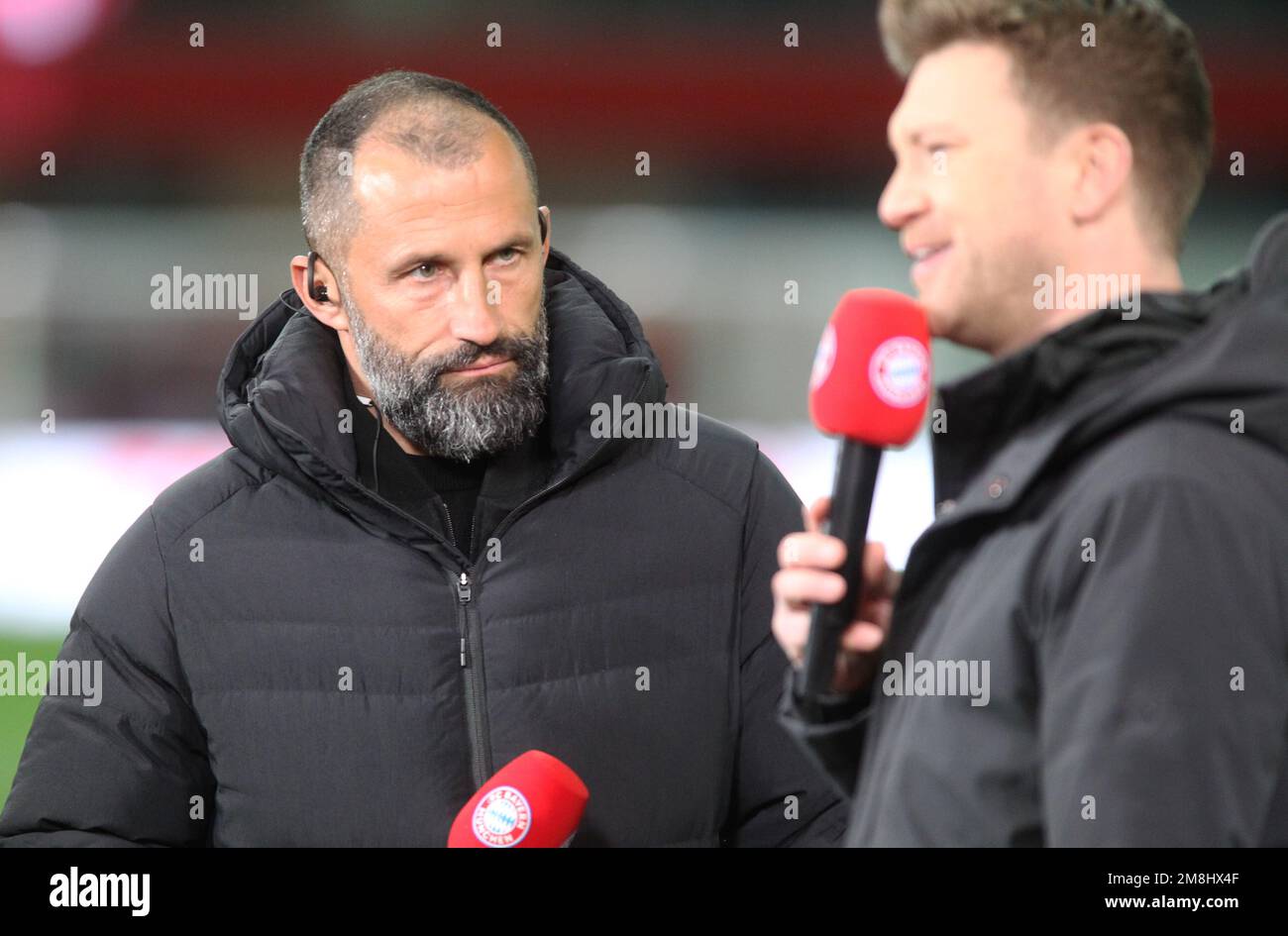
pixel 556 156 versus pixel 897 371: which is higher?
pixel 556 156

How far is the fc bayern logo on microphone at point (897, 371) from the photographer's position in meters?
0.93

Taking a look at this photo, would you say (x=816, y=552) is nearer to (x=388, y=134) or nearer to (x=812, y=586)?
(x=812, y=586)

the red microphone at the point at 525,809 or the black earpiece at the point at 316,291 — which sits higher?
the black earpiece at the point at 316,291

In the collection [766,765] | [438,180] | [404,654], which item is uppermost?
[438,180]

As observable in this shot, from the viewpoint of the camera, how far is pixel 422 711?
1.40 metres

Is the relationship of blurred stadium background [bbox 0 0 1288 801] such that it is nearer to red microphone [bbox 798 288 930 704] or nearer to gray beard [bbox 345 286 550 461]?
gray beard [bbox 345 286 550 461]

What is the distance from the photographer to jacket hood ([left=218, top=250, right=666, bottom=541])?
1.45 metres

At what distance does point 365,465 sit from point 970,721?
89 centimetres

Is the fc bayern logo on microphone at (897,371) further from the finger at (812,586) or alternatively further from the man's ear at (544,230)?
the man's ear at (544,230)

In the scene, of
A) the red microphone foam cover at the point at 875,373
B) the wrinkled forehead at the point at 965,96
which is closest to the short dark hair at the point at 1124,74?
the wrinkled forehead at the point at 965,96

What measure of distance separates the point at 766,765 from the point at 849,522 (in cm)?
63

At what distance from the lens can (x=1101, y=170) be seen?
3.07ft

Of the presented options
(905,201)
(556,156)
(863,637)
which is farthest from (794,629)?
(556,156)
